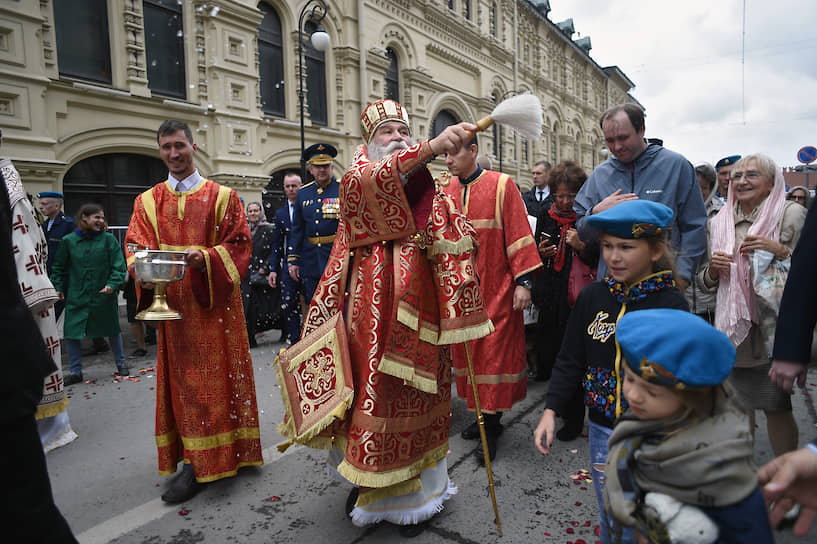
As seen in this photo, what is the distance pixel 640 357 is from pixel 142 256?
7.57 feet

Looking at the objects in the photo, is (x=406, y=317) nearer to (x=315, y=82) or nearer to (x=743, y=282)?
(x=743, y=282)

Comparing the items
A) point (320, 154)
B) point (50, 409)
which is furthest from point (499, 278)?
point (50, 409)

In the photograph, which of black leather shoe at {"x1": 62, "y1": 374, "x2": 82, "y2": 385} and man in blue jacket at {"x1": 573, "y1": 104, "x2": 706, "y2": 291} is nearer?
man in blue jacket at {"x1": 573, "y1": 104, "x2": 706, "y2": 291}

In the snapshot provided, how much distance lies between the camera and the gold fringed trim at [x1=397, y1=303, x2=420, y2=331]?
223 cm

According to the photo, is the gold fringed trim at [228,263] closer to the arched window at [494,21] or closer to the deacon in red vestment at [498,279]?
the deacon in red vestment at [498,279]

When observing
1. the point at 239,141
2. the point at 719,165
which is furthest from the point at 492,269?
the point at 239,141

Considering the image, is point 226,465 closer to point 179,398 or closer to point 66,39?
point 179,398

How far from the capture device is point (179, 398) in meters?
2.89

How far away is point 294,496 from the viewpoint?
2834mm

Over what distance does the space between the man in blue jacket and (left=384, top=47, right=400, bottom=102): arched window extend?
13.2 meters

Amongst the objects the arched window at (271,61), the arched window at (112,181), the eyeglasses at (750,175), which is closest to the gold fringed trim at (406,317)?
the eyeglasses at (750,175)

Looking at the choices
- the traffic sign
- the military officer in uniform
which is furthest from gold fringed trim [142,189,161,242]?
the traffic sign

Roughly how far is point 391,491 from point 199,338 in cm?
142

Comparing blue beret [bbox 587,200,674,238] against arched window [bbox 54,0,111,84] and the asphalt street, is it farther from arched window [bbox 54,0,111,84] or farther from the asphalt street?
arched window [bbox 54,0,111,84]
